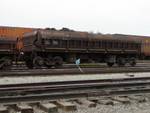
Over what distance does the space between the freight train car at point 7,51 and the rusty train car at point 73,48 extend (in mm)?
1622

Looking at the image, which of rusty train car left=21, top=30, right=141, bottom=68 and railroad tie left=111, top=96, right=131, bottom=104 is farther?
rusty train car left=21, top=30, right=141, bottom=68

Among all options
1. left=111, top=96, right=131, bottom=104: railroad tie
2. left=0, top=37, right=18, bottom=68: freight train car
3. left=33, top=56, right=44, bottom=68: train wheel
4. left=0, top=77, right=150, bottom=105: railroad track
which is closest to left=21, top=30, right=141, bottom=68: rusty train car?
left=33, top=56, right=44, bottom=68: train wheel

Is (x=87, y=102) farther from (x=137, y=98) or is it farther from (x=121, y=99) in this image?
(x=137, y=98)

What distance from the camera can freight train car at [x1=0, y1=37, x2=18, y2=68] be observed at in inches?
559

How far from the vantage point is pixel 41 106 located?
536cm

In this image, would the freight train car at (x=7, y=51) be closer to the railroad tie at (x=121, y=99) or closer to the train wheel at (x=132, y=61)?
the railroad tie at (x=121, y=99)

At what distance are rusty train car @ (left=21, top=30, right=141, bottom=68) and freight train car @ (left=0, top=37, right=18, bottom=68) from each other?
162 centimetres

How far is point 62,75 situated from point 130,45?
1151 centimetres

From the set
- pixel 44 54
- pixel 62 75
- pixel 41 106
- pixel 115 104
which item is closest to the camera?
pixel 41 106

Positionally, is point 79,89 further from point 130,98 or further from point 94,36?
point 94,36

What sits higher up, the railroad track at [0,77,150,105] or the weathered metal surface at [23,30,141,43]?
the weathered metal surface at [23,30,141,43]

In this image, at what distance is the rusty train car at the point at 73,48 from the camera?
649 inches

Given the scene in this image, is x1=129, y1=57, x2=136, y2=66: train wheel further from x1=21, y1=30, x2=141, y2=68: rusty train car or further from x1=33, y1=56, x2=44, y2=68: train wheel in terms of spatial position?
x1=33, y1=56, x2=44, y2=68: train wheel

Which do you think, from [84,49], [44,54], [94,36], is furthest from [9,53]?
[94,36]
